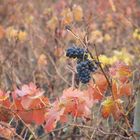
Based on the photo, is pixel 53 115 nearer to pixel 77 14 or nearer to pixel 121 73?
pixel 121 73

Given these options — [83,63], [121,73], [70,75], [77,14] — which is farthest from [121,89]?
[77,14]

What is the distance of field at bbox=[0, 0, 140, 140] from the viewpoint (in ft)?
6.81

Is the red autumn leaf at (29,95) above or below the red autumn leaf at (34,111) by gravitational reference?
above

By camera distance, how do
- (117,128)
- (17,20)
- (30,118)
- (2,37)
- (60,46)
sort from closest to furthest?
(30,118)
(117,128)
(60,46)
(2,37)
(17,20)

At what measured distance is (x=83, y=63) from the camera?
2.05 metres

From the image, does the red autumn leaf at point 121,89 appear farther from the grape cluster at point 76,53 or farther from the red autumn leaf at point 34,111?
the red autumn leaf at point 34,111

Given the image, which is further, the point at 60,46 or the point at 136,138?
the point at 60,46

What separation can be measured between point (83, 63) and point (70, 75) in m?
2.41

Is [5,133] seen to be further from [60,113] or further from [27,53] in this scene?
[27,53]

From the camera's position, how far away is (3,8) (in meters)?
6.88

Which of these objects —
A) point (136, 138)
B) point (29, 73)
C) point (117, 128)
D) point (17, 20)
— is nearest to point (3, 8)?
point (17, 20)

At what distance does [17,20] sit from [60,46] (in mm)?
2224

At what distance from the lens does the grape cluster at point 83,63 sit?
2049mm

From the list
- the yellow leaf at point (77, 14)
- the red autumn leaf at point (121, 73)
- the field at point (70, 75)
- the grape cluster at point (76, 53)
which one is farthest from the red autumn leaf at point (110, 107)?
the yellow leaf at point (77, 14)
